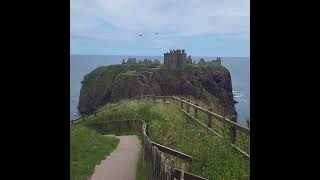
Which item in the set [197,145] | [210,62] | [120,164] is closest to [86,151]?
[120,164]

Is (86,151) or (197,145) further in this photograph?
(86,151)

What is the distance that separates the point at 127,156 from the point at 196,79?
179ft

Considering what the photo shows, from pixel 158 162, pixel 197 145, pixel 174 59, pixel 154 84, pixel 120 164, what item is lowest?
pixel 120 164

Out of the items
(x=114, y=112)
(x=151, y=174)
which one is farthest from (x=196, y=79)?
(x=151, y=174)

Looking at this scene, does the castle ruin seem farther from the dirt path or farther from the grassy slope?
the dirt path

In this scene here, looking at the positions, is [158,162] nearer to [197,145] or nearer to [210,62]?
[197,145]

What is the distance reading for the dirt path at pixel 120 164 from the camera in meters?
9.07

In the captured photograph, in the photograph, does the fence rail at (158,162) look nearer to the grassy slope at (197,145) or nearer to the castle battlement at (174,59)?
the grassy slope at (197,145)

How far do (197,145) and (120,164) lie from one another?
1806mm

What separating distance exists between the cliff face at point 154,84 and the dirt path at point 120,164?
30.5 m

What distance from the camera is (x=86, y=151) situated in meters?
11.9

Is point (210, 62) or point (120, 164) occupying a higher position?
point (210, 62)
